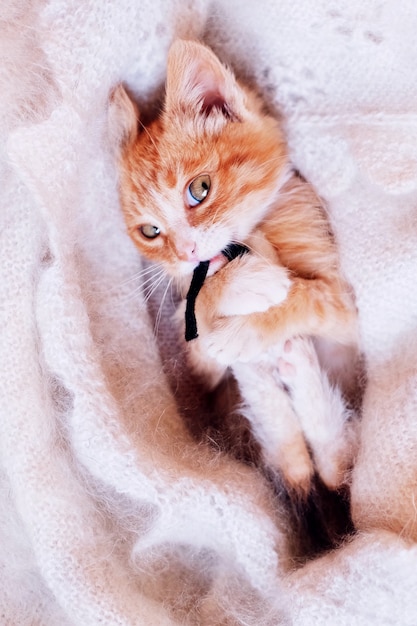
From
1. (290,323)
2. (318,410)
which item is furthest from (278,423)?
(290,323)

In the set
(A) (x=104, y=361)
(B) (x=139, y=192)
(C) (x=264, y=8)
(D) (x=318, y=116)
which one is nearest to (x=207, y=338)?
(A) (x=104, y=361)

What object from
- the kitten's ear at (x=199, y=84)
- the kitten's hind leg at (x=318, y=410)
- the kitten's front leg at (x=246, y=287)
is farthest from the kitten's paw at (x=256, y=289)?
the kitten's ear at (x=199, y=84)

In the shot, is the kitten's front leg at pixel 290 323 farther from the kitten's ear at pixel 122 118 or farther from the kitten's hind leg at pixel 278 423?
the kitten's ear at pixel 122 118

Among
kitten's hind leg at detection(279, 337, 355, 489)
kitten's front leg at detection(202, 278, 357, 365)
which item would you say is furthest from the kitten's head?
kitten's hind leg at detection(279, 337, 355, 489)

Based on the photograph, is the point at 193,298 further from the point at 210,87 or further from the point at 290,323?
the point at 210,87

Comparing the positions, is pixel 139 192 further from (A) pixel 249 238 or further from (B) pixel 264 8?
(B) pixel 264 8

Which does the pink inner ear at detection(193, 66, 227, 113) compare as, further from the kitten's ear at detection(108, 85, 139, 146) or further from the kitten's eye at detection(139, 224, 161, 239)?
the kitten's eye at detection(139, 224, 161, 239)
